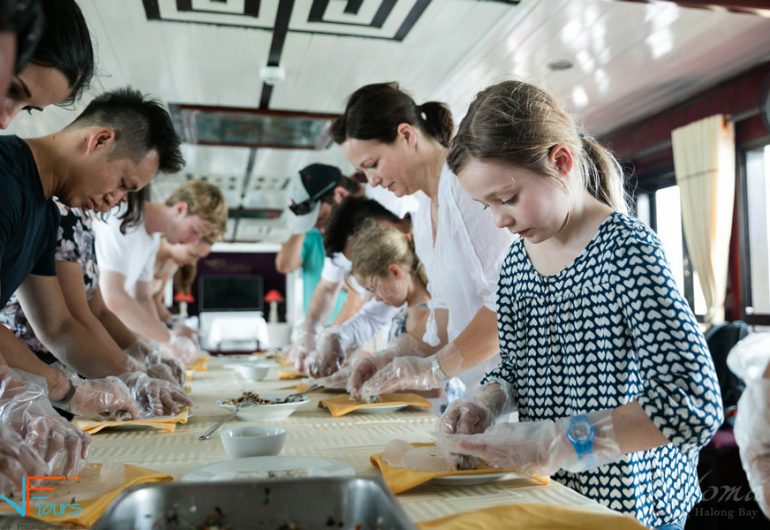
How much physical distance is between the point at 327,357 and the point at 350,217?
2.09 ft

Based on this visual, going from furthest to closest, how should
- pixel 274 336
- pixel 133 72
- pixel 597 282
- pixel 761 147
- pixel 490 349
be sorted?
pixel 274 336
pixel 761 147
pixel 133 72
pixel 490 349
pixel 597 282

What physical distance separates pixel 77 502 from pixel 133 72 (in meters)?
3.50

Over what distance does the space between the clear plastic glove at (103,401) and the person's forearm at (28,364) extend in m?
0.04

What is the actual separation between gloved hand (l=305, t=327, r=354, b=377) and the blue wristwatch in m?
1.71

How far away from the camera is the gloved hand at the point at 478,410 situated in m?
1.25

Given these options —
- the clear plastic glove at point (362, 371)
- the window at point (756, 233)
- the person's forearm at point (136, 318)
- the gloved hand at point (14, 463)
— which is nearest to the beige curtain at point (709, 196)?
the window at point (756, 233)

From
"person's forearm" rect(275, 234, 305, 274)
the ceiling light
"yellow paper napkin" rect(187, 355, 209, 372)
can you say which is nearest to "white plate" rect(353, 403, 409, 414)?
"yellow paper napkin" rect(187, 355, 209, 372)

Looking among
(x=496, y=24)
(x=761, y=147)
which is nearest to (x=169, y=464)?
(x=496, y=24)

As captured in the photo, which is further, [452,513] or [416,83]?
[416,83]

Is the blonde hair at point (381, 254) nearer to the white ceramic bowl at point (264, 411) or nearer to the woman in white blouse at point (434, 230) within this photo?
the woman in white blouse at point (434, 230)

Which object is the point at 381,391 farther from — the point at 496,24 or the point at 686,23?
the point at 686,23

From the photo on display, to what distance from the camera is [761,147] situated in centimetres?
416

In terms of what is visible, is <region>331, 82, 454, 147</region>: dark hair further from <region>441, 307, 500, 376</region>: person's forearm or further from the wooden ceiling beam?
the wooden ceiling beam

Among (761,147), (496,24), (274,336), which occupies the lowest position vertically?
(274,336)
